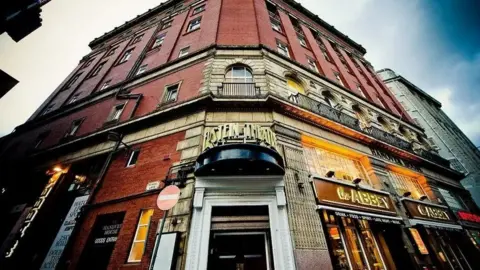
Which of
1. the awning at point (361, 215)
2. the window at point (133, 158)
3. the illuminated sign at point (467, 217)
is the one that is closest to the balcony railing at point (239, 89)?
the window at point (133, 158)

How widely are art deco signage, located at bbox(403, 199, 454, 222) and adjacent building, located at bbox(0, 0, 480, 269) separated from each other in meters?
0.09

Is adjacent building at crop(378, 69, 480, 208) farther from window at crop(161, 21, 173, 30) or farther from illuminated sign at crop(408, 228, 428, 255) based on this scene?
window at crop(161, 21, 173, 30)

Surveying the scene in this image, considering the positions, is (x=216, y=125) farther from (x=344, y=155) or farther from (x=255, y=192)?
(x=344, y=155)

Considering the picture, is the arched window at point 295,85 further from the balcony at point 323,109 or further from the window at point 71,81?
the window at point 71,81

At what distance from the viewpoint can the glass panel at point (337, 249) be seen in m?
7.13

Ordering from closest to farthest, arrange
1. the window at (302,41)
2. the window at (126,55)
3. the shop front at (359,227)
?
the shop front at (359,227) < the window at (302,41) < the window at (126,55)

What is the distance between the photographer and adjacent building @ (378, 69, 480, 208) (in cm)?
2158

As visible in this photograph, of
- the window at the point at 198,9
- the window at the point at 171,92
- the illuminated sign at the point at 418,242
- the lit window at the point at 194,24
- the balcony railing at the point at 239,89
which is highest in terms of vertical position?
the window at the point at 198,9

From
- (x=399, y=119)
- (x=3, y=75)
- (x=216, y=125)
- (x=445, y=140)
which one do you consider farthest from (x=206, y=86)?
(x=445, y=140)

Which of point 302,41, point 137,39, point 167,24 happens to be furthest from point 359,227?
point 137,39

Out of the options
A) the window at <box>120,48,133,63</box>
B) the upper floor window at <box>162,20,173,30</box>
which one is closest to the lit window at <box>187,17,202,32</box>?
the upper floor window at <box>162,20,173,30</box>

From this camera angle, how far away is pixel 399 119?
18422 mm

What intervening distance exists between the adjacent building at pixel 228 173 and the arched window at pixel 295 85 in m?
0.10

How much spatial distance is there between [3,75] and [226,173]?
888 cm
